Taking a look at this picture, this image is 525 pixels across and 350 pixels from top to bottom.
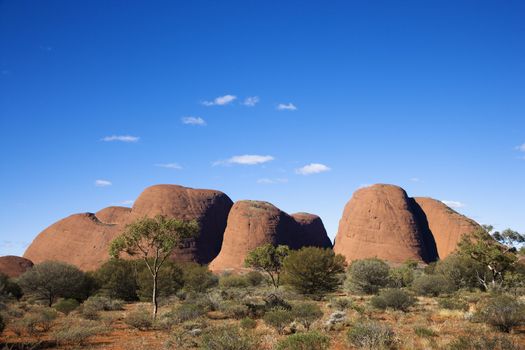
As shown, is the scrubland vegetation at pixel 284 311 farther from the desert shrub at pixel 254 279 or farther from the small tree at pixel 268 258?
the desert shrub at pixel 254 279

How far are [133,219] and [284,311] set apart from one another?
65.8m

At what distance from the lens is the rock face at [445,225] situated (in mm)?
65869

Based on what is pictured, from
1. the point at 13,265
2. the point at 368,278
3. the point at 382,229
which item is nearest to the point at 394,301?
the point at 368,278

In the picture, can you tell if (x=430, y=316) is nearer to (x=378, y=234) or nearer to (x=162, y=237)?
(x=162, y=237)

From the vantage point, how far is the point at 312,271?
93.9 feet

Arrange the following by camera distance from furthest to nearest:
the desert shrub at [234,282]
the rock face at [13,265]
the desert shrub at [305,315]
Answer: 1. the rock face at [13,265]
2. the desert shrub at [234,282]
3. the desert shrub at [305,315]

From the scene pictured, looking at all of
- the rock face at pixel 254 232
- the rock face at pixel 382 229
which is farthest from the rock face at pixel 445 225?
the rock face at pixel 254 232

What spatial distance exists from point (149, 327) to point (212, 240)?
6049 centimetres

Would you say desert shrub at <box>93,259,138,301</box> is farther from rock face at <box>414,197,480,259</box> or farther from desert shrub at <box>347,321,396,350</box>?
rock face at <box>414,197,480,259</box>

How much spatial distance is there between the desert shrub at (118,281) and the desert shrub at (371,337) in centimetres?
2775

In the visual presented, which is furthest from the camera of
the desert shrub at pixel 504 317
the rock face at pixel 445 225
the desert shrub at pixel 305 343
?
the rock face at pixel 445 225

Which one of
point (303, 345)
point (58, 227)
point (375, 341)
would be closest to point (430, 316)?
point (375, 341)

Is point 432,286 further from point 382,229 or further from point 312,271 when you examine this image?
point 382,229

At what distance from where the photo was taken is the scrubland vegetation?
1033 cm
